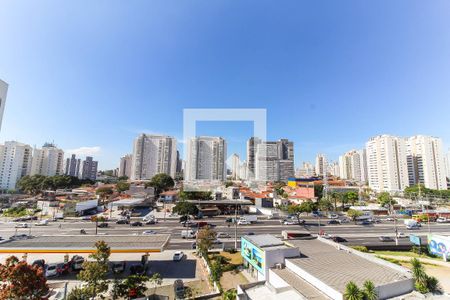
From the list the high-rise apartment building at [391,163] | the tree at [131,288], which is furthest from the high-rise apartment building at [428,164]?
the tree at [131,288]

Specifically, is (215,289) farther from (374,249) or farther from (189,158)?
(189,158)

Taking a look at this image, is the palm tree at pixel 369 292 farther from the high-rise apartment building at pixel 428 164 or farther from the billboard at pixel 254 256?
the high-rise apartment building at pixel 428 164

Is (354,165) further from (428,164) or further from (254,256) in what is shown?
(254,256)

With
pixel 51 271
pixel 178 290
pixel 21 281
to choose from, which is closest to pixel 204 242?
pixel 178 290

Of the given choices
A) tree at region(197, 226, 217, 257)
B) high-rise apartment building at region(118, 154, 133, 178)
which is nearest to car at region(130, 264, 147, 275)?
tree at region(197, 226, 217, 257)

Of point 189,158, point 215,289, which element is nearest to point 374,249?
point 215,289

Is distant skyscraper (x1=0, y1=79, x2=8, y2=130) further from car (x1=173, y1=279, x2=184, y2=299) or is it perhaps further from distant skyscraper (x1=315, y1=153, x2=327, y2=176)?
distant skyscraper (x1=315, y1=153, x2=327, y2=176)
